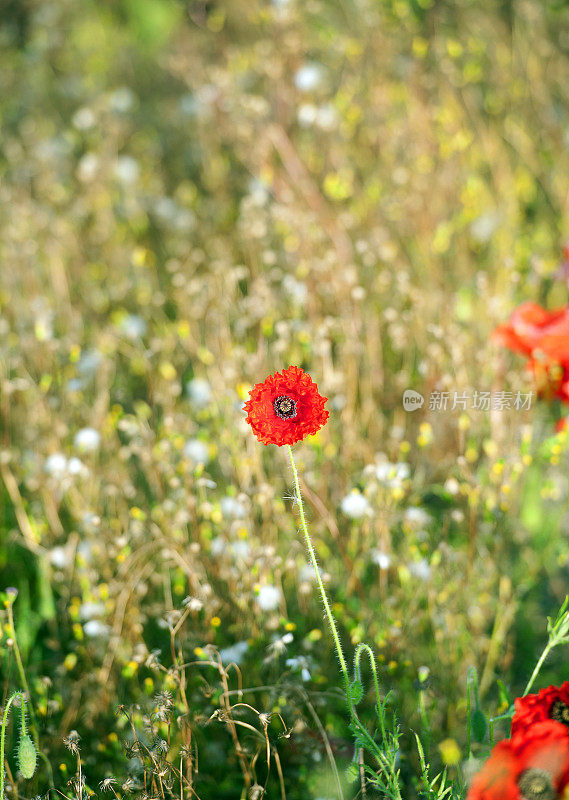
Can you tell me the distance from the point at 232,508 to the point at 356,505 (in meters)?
0.29

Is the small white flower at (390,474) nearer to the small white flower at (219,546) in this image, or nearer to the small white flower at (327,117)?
the small white flower at (219,546)

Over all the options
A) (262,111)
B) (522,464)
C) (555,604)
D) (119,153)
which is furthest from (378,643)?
(119,153)

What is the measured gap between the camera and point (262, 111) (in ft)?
8.04

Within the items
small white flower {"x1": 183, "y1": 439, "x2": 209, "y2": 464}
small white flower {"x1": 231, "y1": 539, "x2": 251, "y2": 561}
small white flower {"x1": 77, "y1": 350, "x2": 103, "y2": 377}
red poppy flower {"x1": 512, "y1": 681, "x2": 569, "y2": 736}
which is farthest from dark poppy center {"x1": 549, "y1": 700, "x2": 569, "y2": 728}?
small white flower {"x1": 77, "y1": 350, "x2": 103, "y2": 377}

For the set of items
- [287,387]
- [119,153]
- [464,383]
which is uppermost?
[119,153]

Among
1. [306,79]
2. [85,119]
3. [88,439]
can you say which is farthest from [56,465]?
[85,119]

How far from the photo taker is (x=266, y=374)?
1924 mm

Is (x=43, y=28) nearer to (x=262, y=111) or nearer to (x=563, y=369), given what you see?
(x=262, y=111)

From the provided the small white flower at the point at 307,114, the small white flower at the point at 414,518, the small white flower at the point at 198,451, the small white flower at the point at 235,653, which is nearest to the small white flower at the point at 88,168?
the small white flower at the point at 307,114

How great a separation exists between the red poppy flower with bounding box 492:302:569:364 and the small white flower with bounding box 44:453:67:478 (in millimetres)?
1145

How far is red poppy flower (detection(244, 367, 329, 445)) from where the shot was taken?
1.03 meters

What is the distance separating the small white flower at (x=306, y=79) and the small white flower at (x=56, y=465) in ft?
5.41

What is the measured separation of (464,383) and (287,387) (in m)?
0.94

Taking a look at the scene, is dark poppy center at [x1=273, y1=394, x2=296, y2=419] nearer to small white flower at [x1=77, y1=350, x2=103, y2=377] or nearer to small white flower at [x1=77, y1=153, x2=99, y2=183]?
small white flower at [x1=77, y1=350, x2=103, y2=377]
